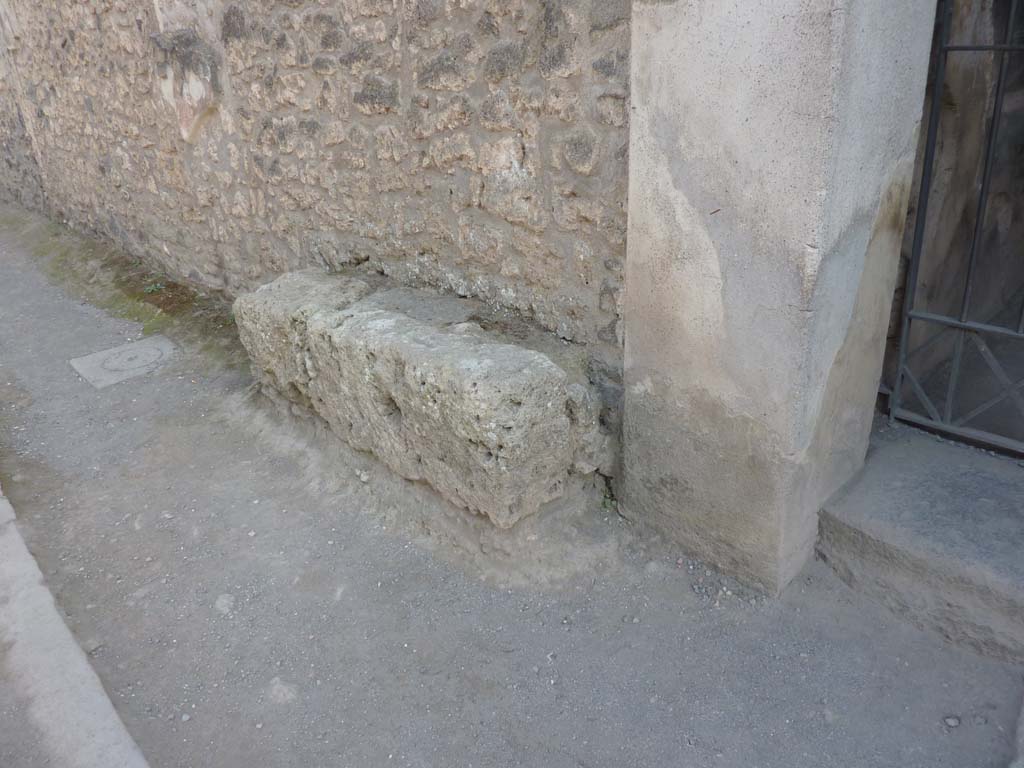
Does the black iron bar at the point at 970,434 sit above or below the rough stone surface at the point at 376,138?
below

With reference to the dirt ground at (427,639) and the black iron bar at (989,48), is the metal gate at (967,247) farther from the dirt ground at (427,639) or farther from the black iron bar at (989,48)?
the dirt ground at (427,639)

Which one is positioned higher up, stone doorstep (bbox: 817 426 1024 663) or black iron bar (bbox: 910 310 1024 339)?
black iron bar (bbox: 910 310 1024 339)

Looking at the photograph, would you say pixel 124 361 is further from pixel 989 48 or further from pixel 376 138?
pixel 989 48

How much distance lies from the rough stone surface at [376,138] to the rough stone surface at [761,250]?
8.5 inches

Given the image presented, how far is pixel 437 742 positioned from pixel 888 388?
2021mm

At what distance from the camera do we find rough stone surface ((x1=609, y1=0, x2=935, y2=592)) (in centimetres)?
192

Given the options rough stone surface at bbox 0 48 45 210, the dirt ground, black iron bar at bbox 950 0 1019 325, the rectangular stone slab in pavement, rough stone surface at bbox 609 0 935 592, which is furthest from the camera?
rough stone surface at bbox 0 48 45 210

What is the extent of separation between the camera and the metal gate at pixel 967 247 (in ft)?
8.26

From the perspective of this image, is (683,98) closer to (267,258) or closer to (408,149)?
(408,149)

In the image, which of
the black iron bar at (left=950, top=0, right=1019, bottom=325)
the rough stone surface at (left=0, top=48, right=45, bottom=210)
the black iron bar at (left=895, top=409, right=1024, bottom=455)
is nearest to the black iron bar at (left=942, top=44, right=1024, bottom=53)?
the black iron bar at (left=950, top=0, right=1019, bottom=325)

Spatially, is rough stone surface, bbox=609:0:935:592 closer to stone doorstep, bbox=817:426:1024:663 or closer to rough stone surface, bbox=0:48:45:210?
stone doorstep, bbox=817:426:1024:663

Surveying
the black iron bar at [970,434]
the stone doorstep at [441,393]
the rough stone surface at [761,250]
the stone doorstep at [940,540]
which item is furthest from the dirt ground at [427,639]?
the black iron bar at [970,434]

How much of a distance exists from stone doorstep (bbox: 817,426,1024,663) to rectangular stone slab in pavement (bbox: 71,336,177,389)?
363 centimetres

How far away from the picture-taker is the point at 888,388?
2912 mm
